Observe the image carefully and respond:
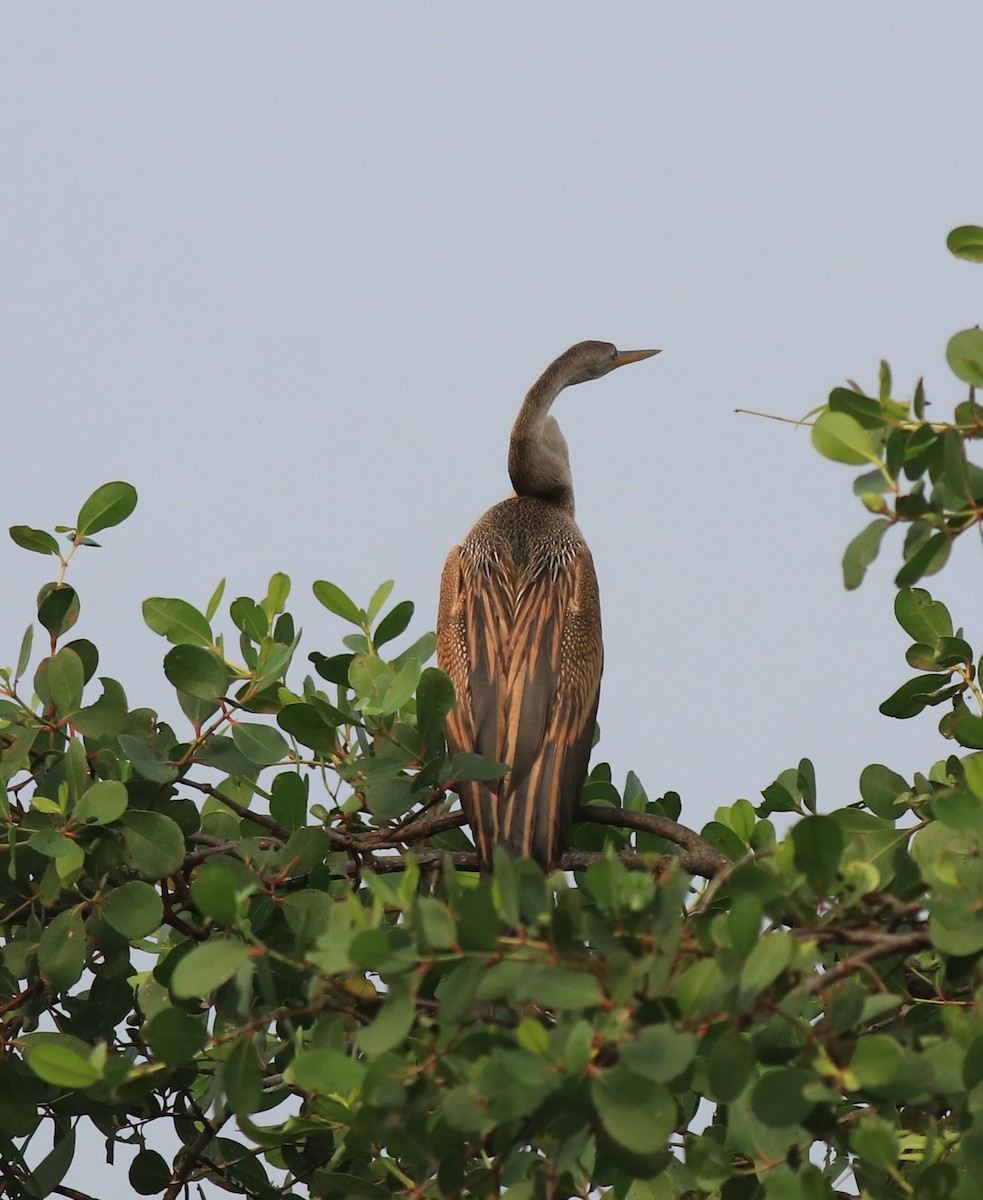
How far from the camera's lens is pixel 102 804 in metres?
2.86

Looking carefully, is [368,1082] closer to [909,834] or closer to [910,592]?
[909,834]

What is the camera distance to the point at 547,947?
194 cm

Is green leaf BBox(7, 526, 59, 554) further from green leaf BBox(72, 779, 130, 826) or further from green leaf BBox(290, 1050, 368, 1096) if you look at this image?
green leaf BBox(290, 1050, 368, 1096)

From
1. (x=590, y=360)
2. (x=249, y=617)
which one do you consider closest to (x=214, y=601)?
(x=249, y=617)

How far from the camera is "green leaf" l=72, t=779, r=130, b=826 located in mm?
2854

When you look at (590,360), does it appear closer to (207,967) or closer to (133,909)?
(133,909)

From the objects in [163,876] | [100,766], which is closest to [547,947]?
[163,876]

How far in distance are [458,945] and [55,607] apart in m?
1.65

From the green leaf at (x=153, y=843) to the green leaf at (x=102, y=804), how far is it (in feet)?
0.27

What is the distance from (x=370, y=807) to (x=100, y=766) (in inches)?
21.7

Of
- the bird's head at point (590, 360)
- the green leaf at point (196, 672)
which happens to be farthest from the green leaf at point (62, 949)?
the bird's head at point (590, 360)

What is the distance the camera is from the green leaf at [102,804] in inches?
112

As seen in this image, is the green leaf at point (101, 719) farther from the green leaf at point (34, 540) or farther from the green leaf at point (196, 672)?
the green leaf at point (34, 540)

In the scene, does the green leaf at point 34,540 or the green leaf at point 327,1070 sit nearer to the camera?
the green leaf at point 327,1070
